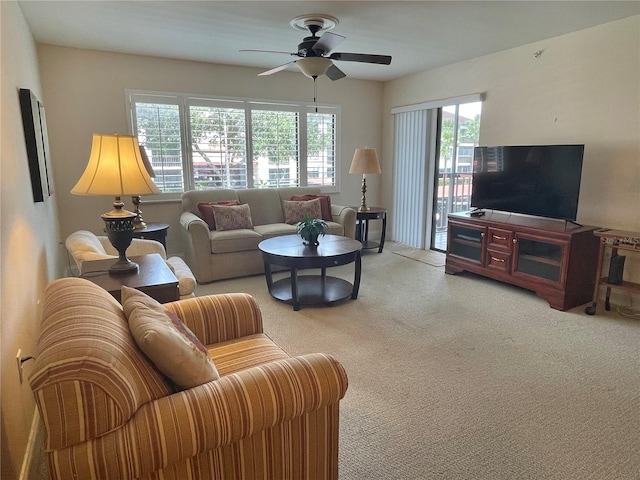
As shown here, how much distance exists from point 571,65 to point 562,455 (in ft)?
11.6

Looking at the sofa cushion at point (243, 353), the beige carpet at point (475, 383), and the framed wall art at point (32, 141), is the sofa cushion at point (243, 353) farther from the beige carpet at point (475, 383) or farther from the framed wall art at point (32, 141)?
the framed wall art at point (32, 141)

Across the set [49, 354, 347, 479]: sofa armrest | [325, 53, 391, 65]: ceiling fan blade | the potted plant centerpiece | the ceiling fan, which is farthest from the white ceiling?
[49, 354, 347, 479]: sofa armrest

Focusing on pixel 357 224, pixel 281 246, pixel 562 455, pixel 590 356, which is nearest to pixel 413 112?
pixel 357 224

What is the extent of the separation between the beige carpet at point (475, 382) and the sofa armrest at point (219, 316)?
723mm

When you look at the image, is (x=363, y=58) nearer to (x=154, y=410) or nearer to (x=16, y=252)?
(x=16, y=252)

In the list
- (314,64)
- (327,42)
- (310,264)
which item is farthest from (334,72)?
(310,264)

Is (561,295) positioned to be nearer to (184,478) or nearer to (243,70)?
(184,478)

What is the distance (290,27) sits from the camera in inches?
141

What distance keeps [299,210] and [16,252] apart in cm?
346

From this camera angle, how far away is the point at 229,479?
1290 millimetres

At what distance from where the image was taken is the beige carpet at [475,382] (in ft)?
5.98

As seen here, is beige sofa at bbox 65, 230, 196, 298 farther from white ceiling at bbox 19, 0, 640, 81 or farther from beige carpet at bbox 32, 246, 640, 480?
white ceiling at bbox 19, 0, 640, 81

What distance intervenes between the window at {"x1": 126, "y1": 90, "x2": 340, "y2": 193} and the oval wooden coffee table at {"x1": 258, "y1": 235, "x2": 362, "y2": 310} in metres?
1.71

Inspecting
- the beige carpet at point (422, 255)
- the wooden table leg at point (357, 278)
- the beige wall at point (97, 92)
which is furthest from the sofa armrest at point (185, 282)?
the beige carpet at point (422, 255)
